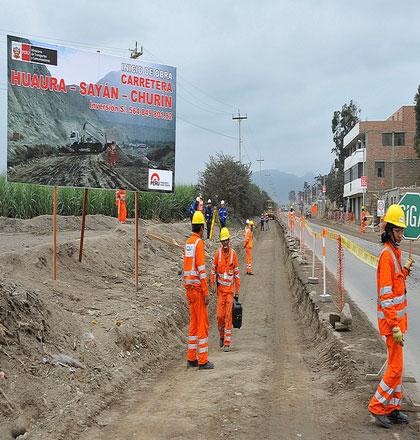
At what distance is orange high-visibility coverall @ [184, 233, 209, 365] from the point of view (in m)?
8.19

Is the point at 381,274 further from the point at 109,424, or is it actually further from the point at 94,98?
the point at 94,98

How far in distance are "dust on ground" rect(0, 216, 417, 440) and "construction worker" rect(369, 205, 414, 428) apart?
20 centimetres

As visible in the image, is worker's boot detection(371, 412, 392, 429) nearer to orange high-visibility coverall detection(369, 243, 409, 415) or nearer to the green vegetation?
orange high-visibility coverall detection(369, 243, 409, 415)

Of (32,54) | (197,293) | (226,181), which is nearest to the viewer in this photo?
(197,293)

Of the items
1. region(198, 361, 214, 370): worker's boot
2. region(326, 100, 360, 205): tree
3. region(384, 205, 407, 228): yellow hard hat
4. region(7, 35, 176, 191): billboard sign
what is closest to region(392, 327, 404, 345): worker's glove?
region(384, 205, 407, 228): yellow hard hat

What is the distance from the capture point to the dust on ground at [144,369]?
5.48m

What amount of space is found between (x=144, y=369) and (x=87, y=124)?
495 cm

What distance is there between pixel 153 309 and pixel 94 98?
4.36 meters

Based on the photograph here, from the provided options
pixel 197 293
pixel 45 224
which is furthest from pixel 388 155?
pixel 197 293

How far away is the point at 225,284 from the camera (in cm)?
959

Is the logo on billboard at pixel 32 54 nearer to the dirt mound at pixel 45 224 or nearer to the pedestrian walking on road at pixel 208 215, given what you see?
the dirt mound at pixel 45 224

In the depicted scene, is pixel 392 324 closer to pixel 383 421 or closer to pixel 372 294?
pixel 383 421

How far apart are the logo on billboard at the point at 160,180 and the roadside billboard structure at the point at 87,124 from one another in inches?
0.8

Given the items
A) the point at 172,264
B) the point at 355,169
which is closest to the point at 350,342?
the point at 172,264
